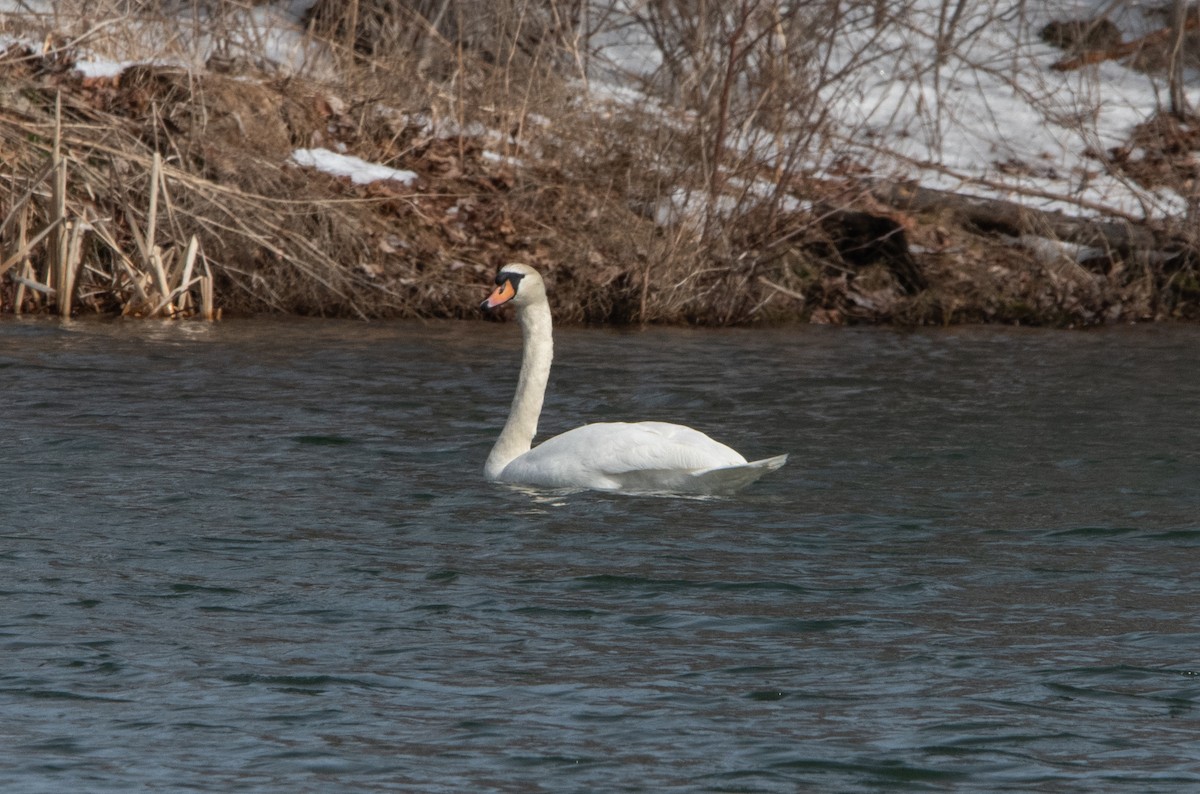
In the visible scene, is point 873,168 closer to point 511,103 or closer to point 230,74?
point 511,103

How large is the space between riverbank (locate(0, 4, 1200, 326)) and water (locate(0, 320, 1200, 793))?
166 inches

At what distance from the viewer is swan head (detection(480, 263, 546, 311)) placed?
881cm

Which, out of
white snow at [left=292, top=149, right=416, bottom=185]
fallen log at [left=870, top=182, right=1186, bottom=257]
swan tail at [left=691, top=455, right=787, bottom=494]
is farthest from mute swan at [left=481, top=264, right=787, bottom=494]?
fallen log at [left=870, top=182, right=1186, bottom=257]

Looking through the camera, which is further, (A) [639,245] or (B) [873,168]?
(B) [873,168]

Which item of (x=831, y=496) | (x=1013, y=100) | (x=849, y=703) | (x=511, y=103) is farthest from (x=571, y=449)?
(x=1013, y=100)

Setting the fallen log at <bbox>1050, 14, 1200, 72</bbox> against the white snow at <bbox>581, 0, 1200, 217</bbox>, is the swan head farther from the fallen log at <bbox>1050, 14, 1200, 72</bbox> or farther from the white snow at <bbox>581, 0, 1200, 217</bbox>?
the fallen log at <bbox>1050, 14, 1200, 72</bbox>

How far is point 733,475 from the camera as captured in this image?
26.9ft

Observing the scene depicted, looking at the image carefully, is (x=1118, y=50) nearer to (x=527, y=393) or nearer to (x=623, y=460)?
(x=527, y=393)

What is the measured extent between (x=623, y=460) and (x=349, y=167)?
405 inches

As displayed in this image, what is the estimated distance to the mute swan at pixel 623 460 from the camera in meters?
8.09

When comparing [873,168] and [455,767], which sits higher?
[873,168]

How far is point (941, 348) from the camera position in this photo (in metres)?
15.0

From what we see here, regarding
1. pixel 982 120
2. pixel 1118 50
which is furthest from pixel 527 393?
pixel 1118 50

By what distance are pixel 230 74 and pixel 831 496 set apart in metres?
11.9
